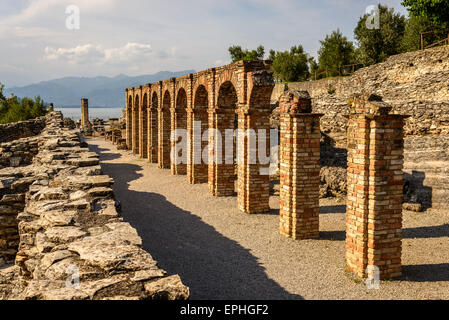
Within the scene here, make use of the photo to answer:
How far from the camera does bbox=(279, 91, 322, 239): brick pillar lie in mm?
8469

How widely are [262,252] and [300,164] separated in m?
2.20

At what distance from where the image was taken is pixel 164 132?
65.3 ft

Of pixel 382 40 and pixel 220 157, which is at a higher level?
pixel 382 40

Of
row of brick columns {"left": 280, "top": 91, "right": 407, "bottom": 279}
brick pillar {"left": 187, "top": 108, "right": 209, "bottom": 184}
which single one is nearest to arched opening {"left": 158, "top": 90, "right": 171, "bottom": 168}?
brick pillar {"left": 187, "top": 108, "right": 209, "bottom": 184}

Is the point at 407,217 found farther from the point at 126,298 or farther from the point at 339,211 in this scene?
the point at 126,298

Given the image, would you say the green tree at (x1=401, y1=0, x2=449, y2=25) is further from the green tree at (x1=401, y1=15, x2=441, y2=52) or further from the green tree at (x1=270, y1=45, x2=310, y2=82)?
the green tree at (x1=270, y1=45, x2=310, y2=82)

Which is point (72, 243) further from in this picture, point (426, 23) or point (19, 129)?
point (426, 23)

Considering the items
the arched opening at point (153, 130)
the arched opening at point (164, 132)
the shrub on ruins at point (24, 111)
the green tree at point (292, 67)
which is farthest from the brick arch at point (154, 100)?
the green tree at point (292, 67)

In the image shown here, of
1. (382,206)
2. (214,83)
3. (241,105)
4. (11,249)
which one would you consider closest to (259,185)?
(241,105)

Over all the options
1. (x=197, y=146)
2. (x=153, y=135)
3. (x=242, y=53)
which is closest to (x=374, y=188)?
(x=197, y=146)

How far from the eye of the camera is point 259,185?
11.3 metres

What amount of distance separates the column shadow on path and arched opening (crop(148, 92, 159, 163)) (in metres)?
9.15

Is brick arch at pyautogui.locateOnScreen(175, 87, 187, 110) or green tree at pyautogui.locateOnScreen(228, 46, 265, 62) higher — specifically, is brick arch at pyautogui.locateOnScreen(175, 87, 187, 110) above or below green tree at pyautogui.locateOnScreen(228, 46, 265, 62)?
below

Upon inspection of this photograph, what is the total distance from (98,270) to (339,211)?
8560mm
